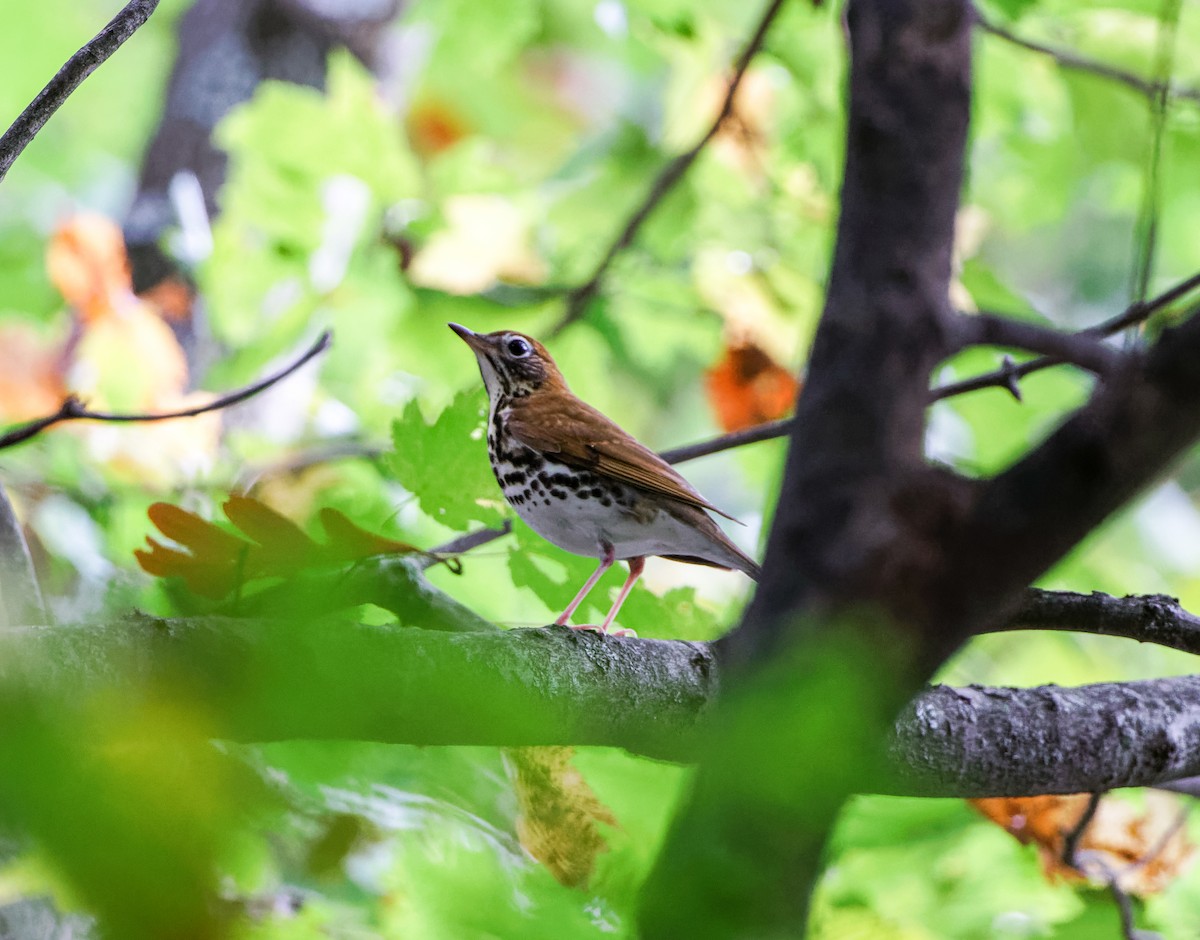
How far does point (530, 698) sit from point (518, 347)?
1024 mm

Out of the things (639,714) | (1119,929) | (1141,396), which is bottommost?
(1119,929)

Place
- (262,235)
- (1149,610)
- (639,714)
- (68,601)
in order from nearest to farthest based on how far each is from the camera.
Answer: (639,714) < (1149,610) < (68,601) < (262,235)

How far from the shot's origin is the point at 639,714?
902 mm

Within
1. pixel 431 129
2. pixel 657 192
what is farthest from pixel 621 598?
pixel 431 129

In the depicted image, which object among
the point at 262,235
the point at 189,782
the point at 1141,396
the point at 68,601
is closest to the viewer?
the point at 189,782

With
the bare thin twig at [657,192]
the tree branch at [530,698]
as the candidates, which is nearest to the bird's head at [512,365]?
the bare thin twig at [657,192]

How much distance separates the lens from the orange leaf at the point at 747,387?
7.11 ft

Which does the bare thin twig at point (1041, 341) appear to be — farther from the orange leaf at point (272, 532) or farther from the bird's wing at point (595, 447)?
the bird's wing at point (595, 447)

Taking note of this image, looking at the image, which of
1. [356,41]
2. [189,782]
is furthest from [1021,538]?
[356,41]

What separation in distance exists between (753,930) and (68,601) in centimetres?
97

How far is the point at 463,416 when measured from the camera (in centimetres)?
102

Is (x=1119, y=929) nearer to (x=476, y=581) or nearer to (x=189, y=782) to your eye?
(x=476, y=581)

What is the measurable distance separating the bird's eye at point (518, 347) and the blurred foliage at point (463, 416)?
259 millimetres

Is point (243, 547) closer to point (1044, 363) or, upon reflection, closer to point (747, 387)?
point (1044, 363)
